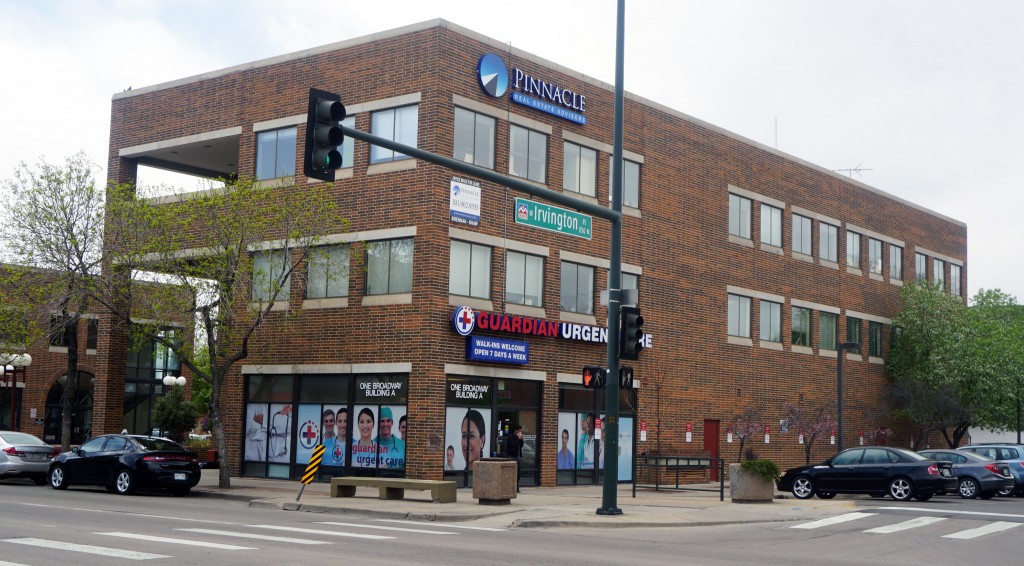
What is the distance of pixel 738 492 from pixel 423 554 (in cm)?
1399

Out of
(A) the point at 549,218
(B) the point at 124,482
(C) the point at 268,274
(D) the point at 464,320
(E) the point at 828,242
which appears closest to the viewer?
(A) the point at 549,218

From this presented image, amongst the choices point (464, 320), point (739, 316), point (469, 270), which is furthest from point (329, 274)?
point (739, 316)

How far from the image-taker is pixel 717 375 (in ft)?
128

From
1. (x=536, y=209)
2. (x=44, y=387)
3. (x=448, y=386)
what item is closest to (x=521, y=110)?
(x=448, y=386)

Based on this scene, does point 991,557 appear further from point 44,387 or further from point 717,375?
point 44,387

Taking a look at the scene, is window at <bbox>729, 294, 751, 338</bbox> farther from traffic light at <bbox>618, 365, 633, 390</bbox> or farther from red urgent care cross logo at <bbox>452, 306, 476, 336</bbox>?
traffic light at <bbox>618, 365, 633, 390</bbox>

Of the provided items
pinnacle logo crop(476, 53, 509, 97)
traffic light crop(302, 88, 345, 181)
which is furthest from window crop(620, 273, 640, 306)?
traffic light crop(302, 88, 345, 181)

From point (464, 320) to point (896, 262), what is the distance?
2867 centimetres

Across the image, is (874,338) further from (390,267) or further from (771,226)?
(390,267)

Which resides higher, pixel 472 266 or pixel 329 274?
pixel 472 266

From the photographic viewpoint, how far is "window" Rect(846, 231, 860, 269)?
47.2 metres

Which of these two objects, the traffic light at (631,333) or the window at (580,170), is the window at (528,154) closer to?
the window at (580,170)

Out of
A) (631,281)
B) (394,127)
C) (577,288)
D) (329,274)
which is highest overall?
(394,127)

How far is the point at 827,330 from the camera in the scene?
150 feet
